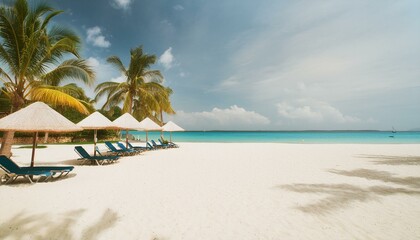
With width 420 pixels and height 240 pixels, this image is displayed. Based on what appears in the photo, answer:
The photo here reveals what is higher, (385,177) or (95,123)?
(95,123)

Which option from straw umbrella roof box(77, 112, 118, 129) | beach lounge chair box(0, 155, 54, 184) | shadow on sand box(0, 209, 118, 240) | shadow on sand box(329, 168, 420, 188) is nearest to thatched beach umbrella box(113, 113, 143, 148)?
straw umbrella roof box(77, 112, 118, 129)

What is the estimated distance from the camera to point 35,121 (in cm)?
675

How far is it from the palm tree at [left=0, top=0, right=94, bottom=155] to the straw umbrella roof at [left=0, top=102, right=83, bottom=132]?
154 cm

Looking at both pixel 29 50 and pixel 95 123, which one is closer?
pixel 29 50

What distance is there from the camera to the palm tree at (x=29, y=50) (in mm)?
8227

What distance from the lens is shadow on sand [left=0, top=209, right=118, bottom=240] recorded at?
328 centimetres

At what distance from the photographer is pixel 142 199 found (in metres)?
4.96

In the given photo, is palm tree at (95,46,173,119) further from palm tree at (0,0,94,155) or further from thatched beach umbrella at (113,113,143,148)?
palm tree at (0,0,94,155)

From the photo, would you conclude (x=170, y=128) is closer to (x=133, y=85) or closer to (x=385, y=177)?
(x=133, y=85)

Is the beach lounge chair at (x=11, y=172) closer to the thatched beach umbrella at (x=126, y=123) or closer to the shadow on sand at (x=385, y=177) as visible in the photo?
the thatched beach umbrella at (x=126, y=123)

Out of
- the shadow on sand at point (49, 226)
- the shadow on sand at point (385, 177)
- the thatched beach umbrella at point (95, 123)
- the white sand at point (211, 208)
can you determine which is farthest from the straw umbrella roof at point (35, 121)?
the shadow on sand at point (385, 177)

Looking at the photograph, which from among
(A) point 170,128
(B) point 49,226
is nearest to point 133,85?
(A) point 170,128

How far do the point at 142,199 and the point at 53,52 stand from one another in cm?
786

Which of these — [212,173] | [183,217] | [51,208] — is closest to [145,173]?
[212,173]
